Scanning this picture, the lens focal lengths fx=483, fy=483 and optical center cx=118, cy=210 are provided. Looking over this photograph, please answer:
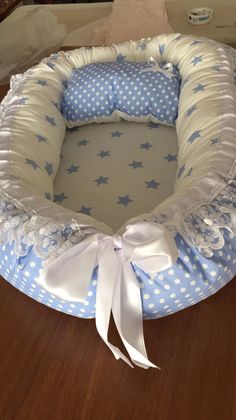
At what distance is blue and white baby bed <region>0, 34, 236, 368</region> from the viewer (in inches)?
28.6

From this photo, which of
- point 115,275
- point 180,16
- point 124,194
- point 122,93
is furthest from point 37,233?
point 180,16

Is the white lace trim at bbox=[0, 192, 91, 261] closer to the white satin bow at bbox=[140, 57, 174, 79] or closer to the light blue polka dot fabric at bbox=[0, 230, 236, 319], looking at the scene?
the light blue polka dot fabric at bbox=[0, 230, 236, 319]

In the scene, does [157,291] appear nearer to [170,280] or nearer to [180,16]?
[170,280]

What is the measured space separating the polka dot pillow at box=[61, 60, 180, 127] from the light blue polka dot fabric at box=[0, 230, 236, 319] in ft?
1.86

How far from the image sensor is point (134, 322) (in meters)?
0.74

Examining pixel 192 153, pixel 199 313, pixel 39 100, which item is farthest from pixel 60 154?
pixel 199 313

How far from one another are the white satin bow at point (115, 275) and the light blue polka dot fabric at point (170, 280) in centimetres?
2

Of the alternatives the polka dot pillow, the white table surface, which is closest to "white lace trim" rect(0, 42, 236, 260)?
the polka dot pillow

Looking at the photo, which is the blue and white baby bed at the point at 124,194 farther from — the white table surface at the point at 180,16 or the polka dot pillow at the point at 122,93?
the white table surface at the point at 180,16

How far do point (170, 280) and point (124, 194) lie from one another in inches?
15.1

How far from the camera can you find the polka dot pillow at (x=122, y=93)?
4.05 ft

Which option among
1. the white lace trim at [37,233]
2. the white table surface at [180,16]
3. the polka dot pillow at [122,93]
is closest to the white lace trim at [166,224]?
the white lace trim at [37,233]

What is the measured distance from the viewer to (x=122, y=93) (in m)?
1.25

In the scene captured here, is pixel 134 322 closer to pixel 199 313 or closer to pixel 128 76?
pixel 199 313
